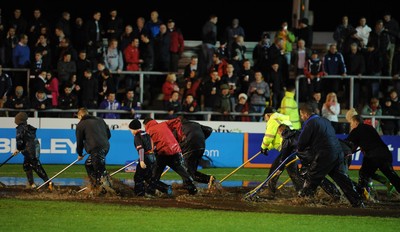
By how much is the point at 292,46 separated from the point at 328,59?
7.58 ft

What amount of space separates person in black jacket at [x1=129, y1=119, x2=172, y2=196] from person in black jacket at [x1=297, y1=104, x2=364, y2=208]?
9.34 ft

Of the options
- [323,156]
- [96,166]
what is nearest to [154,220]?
[96,166]

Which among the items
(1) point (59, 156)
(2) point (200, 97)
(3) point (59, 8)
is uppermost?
(3) point (59, 8)

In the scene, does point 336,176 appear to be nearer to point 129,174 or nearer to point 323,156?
point 323,156

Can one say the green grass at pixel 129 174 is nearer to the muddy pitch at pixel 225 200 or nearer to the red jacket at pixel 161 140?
the muddy pitch at pixel 225 200

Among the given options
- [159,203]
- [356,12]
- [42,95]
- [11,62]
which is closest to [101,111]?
[42,95]

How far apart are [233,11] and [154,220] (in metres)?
21.3

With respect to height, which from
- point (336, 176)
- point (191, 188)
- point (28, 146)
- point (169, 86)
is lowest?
point (191, 188)

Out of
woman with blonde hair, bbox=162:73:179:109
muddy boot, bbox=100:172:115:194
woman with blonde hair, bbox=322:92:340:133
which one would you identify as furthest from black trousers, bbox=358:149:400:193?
woman with blonde hair, bbox=162:73:179:109

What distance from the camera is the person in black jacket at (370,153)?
54.7ft

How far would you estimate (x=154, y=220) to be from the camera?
13.6 meters

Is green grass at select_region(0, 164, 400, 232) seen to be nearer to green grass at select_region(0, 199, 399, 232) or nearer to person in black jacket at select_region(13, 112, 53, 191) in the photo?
green grass at select_region(0, 199, 399, 232)

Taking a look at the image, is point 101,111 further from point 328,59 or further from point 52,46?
point 328,59

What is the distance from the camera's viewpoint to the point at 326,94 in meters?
27.2
